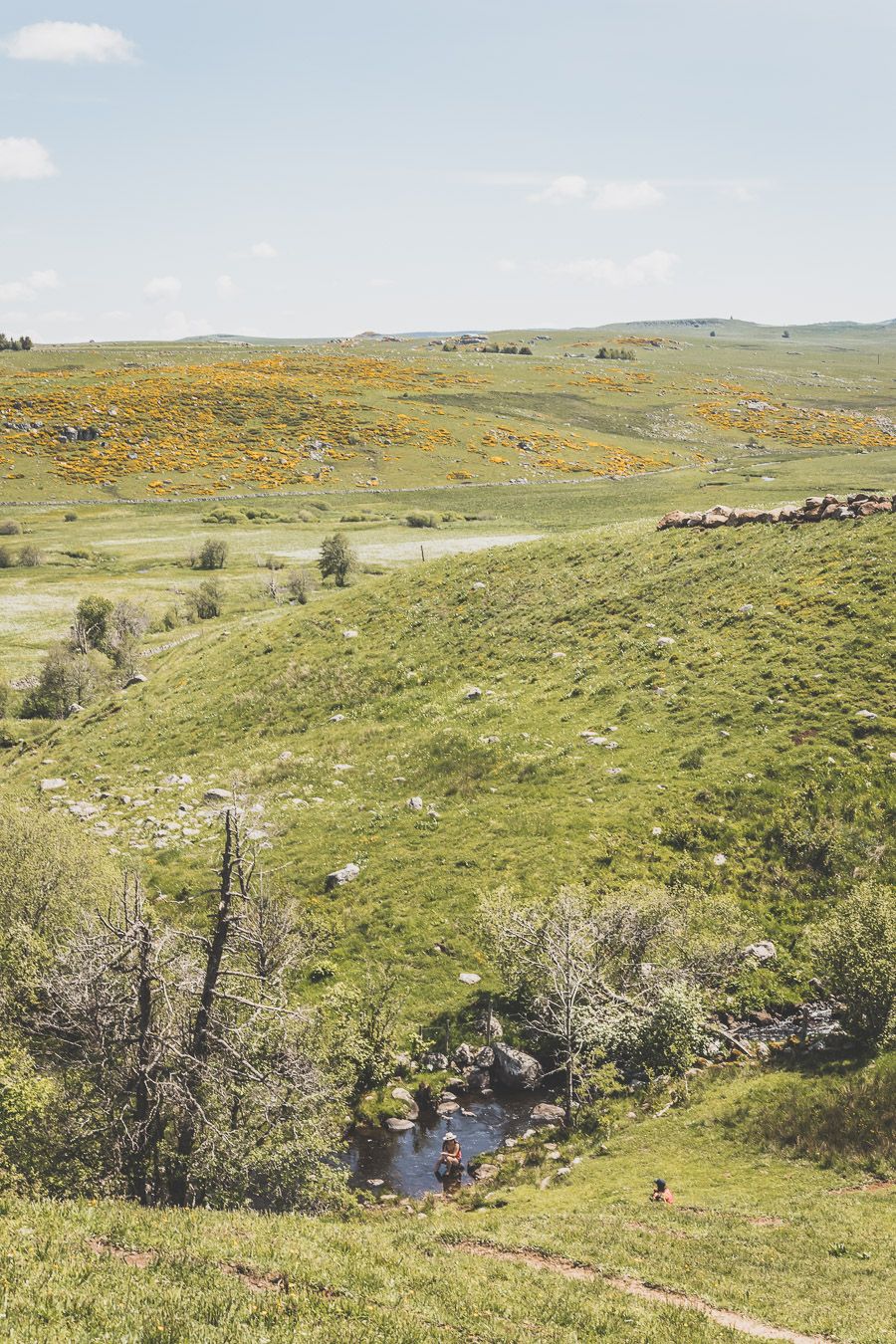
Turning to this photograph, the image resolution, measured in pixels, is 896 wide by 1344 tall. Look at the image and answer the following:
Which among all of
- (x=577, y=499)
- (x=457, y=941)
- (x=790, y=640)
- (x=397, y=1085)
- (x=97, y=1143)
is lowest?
(x=397, y=1085)

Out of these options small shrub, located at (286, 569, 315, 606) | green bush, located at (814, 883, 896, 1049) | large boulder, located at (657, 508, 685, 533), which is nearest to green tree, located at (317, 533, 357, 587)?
small shrub, located at (286, 569, 315, 606)

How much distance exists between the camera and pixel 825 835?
101 feet

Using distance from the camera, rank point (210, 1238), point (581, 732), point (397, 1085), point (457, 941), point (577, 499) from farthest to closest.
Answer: point (577, 499) → point (581, 732) → point (457, 941) → point (397, 1085) → point (210, 1238)

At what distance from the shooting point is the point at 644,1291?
14.9m

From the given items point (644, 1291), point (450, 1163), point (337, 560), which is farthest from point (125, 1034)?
point (337, 560)

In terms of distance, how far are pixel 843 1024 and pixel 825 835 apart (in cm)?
852

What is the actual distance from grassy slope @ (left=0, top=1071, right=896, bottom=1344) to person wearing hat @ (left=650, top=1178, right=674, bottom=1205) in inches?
10.8

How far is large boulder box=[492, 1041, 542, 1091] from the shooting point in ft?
84.1

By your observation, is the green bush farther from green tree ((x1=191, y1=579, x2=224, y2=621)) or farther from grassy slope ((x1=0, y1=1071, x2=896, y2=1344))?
green tree ((x1=191, y1=579, x2=224, y2=621))

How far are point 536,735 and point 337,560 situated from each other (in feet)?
192

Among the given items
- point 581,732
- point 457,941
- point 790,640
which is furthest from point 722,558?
point 457,941

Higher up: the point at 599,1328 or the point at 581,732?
the point at 581,732

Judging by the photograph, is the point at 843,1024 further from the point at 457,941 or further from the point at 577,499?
the point at 577,499

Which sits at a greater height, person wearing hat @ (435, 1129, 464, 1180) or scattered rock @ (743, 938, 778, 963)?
scattered rock @ (743, 938, 778, 963)
